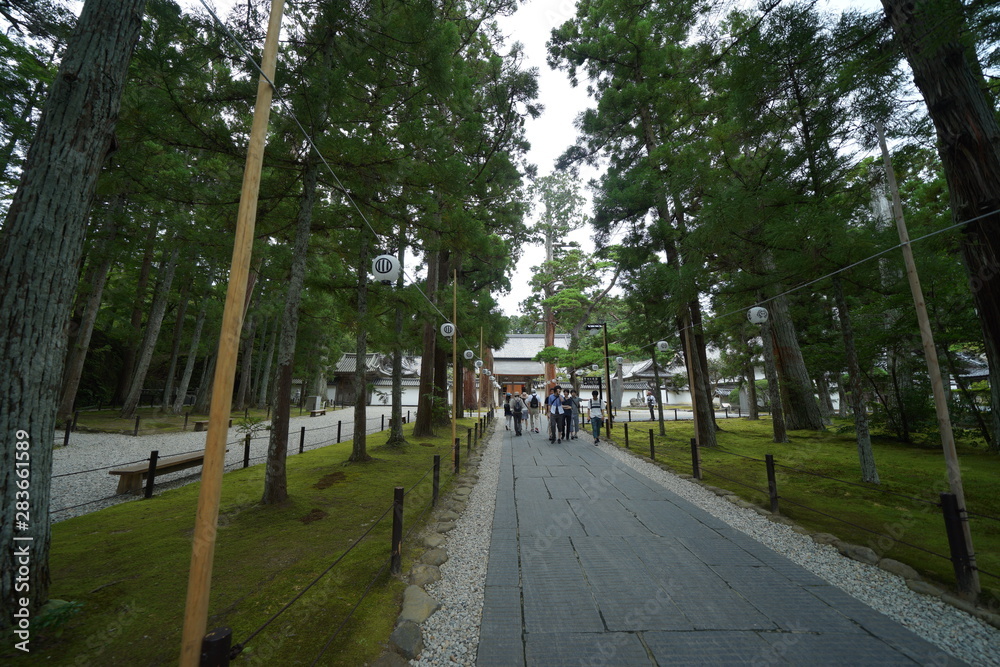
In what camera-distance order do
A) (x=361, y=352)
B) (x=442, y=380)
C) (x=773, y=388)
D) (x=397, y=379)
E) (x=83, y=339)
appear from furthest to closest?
(x=442, y=380), (x=83, y=339), (x=773, y=388), (x=397, y=379), (x=361, y=352)

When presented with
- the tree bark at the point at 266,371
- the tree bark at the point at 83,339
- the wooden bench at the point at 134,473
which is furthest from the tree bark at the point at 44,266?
the tree bark at the point at 266,371

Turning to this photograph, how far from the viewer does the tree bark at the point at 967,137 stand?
4.10m

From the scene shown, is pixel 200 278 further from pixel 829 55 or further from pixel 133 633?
pixel 829 55

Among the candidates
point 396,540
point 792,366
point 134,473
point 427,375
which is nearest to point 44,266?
point 396,540

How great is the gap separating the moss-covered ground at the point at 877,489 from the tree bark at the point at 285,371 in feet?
21.5

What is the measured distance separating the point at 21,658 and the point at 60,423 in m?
15.2

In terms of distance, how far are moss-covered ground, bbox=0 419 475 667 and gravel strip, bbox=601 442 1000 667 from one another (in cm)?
378

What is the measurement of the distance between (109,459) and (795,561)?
12685 mm

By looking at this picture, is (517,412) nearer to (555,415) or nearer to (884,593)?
(555,415)

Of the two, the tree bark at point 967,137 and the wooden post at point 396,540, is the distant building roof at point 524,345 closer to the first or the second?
the tree bark at point 967,137

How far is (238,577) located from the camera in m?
3.30

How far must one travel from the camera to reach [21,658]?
2250 mm

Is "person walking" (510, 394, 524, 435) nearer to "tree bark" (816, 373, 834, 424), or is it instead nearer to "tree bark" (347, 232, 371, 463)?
"tree bark" (347, 232, 371, 463)

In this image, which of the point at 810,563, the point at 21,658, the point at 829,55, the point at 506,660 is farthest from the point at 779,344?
the point at 21,658
